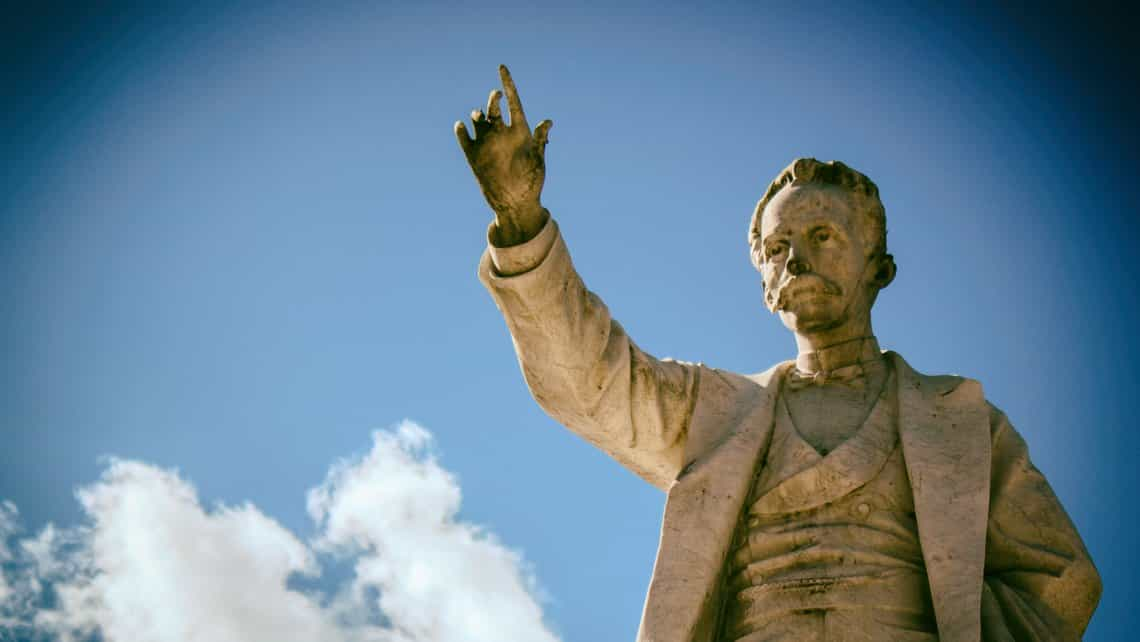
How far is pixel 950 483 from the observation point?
27.0 ft

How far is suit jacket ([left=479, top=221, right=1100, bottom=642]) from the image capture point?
7805 millimetres

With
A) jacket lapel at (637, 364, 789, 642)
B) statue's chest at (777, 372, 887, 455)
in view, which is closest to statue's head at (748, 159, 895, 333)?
statue's chest at (777, 372, 887, 455)

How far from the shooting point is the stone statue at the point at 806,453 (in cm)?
778

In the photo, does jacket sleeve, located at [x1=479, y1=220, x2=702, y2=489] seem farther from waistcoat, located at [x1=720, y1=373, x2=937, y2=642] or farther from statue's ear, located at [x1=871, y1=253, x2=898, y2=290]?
statue's ear, located at [x1=871, y1=253, x2=898, y2=290]

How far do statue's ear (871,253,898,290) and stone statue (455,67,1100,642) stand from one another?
0.70 feet

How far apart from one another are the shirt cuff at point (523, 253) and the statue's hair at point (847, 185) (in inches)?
78.6

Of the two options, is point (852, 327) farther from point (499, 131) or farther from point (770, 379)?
point (499, 131)

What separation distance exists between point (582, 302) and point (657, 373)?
Answer: 846 millimetres

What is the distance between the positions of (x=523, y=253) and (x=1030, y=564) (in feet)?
12.1

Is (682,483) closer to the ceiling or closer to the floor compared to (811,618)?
closer to the ceiling

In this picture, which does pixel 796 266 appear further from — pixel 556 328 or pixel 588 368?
pixel 556 328

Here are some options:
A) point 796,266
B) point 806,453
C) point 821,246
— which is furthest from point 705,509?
point 821,246

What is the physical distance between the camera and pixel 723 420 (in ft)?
29.8

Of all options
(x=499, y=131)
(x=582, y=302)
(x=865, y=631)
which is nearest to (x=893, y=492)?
(x=865, y=631)
